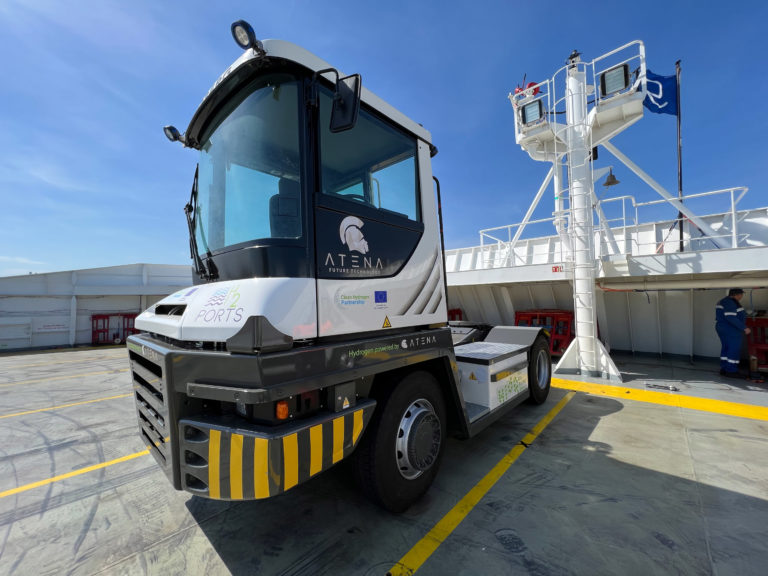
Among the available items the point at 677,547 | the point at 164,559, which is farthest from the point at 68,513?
the point at 677,547

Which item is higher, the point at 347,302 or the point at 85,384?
the point at 347,302

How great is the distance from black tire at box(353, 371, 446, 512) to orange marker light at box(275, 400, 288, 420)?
78cm

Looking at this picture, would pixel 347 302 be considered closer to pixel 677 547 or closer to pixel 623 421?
pixel 677 547

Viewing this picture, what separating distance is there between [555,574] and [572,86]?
896 cm

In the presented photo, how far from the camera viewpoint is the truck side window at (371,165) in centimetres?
220

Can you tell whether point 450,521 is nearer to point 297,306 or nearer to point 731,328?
point 297,306

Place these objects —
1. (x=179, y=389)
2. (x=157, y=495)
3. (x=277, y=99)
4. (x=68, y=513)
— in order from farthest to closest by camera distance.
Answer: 1. (x=157, y=495)
2. (x=68, y=513)
3. (x=277, y=99)
4. (x=179, y=389)

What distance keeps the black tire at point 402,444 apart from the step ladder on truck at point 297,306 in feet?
0.04

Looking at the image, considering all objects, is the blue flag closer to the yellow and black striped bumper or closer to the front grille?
the yellow and black striped bumper

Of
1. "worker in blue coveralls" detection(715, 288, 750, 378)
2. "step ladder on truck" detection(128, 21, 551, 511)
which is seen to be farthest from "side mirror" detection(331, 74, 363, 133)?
"worker in blue coveralls" detection(715, 288, 750, 378)

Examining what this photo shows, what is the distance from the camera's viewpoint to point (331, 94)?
7.41 ft

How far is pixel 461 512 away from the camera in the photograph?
2566mm

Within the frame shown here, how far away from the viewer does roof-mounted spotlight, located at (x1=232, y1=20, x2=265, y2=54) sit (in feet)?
6.15

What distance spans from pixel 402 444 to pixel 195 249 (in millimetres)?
2178
